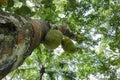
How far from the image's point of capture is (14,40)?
4.51ft

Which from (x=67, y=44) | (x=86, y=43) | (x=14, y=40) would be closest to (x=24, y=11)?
(x=67, y=44)

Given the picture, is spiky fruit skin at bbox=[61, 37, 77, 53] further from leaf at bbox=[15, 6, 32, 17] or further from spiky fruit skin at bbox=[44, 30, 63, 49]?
leaf at bbox=[15, 6, 32, 17]

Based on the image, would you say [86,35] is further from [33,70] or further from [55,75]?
[33,70]

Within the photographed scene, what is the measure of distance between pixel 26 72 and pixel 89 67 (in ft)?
7.30

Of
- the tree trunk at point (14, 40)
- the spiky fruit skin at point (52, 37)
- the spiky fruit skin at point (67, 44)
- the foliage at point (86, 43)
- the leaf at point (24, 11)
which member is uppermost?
the foliage at point (86, 43)

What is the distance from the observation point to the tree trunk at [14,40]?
1314 millimetres

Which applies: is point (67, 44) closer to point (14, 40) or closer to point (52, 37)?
point (52, 37)

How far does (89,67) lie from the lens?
7.38 meters

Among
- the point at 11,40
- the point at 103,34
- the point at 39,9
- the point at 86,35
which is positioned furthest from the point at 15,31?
the point at 103,34

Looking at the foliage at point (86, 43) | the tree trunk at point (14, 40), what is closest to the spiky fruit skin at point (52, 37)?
the tree trunk at point (14, 40)

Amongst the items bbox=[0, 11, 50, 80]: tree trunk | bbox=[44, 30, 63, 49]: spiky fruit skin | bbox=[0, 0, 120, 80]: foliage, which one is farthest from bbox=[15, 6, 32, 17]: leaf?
bbox=[0, 0, 120, 80]: foliage

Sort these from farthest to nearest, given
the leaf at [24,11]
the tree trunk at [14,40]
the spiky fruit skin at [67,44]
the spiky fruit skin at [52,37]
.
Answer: the spiky fruit skin at [67,44]
the leaf at [24,11]
the spiky fruit skin at [52,37]
the tree trunk at [14,40]

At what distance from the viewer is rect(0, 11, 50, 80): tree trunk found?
1314 mm

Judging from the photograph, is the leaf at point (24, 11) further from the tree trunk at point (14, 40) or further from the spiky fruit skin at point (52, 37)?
the tree trunk at point (14, 40)
